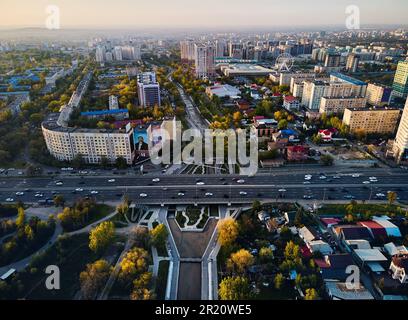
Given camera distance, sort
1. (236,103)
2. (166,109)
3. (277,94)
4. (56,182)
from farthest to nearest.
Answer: (277,94) → (236,103) → (166,109) → (56,182)

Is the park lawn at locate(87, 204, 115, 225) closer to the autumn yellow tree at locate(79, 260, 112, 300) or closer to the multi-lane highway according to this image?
the multi-lane highway

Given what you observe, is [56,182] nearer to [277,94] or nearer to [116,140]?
[116,140]

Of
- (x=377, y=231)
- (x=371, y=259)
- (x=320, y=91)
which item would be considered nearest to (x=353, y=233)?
(x=377, y=231)

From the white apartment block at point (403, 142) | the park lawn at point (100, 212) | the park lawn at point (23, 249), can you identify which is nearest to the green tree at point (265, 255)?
the park lawn at point (100, 212)

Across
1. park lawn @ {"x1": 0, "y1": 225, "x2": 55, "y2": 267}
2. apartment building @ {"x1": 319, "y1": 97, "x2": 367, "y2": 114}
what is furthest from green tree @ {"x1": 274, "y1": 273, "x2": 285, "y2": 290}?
apartment building @ {"x1": 319, "y1": 97, "x2": 367, "y2": 114}
